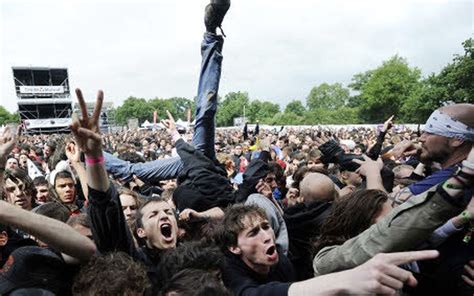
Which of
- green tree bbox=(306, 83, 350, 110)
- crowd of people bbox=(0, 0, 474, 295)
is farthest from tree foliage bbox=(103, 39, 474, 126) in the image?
crowd of people bbox=(0, 0, 474, 295)

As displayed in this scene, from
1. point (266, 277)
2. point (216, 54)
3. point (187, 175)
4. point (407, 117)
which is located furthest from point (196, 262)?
point (407, 117)

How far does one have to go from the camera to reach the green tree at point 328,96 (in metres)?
120

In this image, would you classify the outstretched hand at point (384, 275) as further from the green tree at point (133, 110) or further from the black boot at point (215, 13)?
the green tree at point (133, 110)

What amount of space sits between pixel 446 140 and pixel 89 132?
1.72 metres

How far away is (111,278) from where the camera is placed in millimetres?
1782

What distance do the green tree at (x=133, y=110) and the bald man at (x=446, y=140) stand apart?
334 ft

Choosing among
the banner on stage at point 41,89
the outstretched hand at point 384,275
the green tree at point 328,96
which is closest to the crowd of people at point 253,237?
the outstretched hand at point 384,275

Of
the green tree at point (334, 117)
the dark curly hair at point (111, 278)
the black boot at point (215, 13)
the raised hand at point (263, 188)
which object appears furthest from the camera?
the green tree at point (334, 117)

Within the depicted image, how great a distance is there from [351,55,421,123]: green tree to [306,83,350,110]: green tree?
39.8 m

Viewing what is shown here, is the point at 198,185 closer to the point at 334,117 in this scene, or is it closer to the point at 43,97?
the point at 43,97

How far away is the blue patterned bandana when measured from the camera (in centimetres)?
207

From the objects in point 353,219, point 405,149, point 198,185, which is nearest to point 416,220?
point 353,219

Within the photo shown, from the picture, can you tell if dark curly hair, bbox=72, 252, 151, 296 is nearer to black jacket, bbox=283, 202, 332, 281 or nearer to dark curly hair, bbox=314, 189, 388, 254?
dark curly hair, bbox=314, 189, 388, 254

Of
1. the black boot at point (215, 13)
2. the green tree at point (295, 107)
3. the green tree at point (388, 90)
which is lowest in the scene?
the green tree at point (295, 107)
